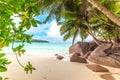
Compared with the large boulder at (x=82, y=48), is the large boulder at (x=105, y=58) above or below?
below

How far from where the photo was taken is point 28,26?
1.57 metres

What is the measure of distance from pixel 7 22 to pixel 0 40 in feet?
0.41

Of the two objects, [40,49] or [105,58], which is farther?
[40,49]

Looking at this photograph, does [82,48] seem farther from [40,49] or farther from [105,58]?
[40,49]

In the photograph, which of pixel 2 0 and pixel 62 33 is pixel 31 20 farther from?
pixel 62 33

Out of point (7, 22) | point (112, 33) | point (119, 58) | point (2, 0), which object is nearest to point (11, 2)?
point (2, 0)

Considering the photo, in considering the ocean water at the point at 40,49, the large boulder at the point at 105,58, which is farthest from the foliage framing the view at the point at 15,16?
the ocean water at the point at 40,49

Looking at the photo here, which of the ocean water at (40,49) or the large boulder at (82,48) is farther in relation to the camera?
the ocean water at (40,49)

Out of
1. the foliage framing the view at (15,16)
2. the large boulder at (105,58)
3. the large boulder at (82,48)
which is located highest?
the foliage framing the view at (15,16)

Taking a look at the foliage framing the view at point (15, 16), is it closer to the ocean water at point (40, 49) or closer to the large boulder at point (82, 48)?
the large boulder at point (82, 48)

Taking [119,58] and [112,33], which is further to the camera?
[112,33]

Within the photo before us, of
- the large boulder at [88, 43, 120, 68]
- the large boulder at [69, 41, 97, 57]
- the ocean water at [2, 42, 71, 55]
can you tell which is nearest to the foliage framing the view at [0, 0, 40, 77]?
the large boulder at [88, 43, 120, 68]

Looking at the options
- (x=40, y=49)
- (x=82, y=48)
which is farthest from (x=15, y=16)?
(x=40, y=49)

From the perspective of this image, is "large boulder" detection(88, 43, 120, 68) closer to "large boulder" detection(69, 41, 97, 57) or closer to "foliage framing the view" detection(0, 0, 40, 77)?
"large boulder" detection(69, 41, 97, 57)
